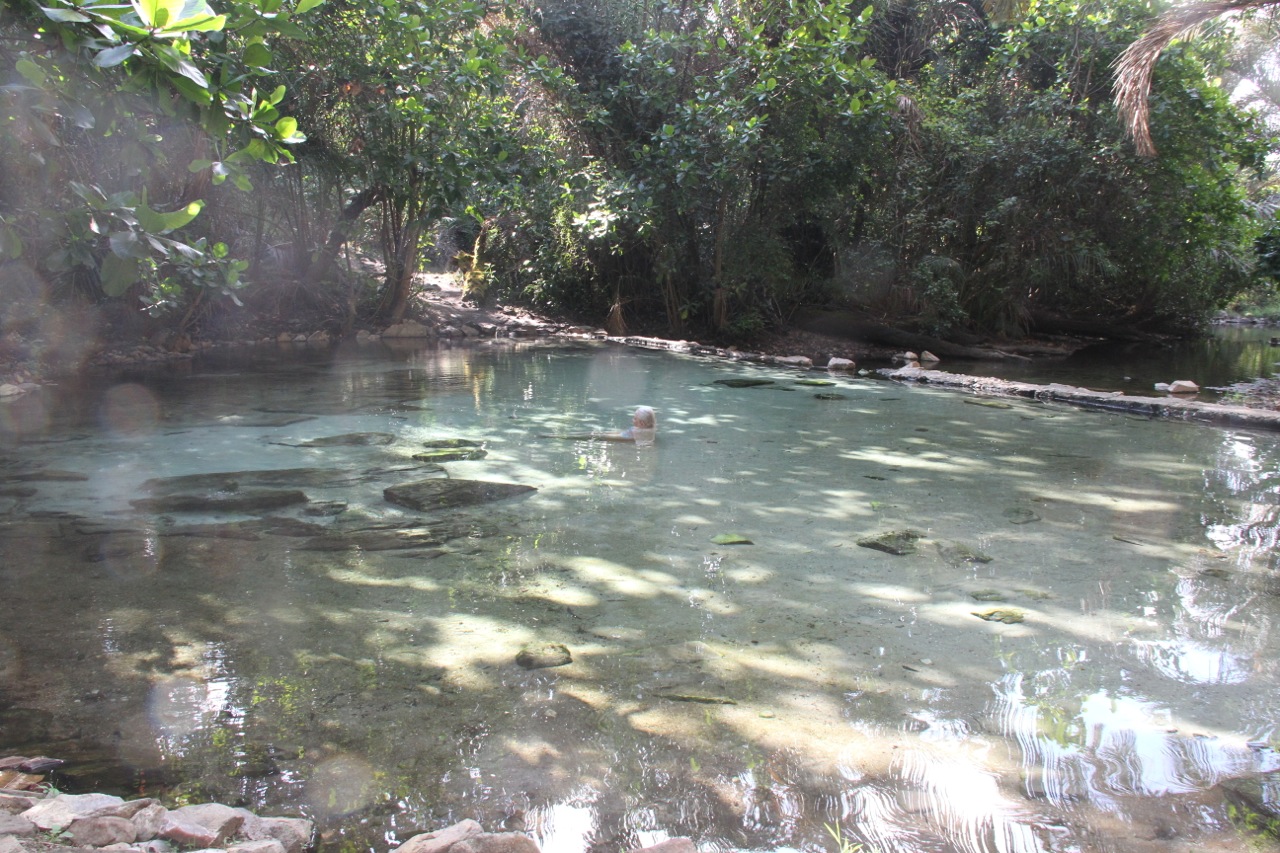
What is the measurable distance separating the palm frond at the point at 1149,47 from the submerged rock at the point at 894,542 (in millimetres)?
6203

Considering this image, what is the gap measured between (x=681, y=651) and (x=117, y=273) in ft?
6.28

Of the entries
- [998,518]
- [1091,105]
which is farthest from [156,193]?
[1091,105]

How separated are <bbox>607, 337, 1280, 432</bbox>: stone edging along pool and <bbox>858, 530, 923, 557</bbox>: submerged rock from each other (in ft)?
14.5

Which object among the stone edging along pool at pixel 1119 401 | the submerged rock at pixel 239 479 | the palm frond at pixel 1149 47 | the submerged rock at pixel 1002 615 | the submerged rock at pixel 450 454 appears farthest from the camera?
the palm frond at pixel 1149 47

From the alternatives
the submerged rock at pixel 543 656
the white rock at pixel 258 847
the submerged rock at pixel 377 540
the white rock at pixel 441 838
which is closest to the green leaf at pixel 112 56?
the white rock at pixel 258 847

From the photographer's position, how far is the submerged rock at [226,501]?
4258mm

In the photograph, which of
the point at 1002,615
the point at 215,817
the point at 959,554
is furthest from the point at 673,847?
the point at 959,554

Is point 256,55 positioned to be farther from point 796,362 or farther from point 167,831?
point 796,362

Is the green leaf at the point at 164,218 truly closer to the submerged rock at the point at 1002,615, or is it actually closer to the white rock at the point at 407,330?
the submerged rock at the point at 1002,615

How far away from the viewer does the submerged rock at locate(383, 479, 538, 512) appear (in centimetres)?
438

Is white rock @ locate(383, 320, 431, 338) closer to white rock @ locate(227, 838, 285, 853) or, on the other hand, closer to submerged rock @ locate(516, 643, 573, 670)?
submerged rock @ locate(516, 643, 573, 670)

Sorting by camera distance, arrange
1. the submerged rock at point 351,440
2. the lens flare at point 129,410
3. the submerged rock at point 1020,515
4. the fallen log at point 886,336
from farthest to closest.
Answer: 1. the fallen log at point 886,336
2. the lens flare at point 129,410
3. the submerged rock at point 351,440
4. the submerged rock at point 1020,515

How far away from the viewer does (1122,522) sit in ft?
13.8

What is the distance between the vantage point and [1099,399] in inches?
305
